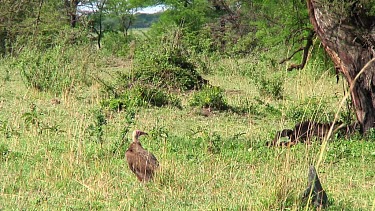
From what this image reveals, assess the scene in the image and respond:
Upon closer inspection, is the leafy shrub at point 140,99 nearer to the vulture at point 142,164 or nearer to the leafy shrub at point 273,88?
the leafy shrub at point 273,88

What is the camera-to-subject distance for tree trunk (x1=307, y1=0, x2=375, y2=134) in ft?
26.4

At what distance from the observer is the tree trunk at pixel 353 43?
805cm

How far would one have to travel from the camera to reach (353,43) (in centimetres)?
806

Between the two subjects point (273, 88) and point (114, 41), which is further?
point (114, 41)

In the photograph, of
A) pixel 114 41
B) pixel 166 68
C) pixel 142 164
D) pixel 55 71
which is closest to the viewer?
pixel 142 164

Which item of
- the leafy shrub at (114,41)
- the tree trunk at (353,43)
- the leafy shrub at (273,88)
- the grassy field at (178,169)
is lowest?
the leafy shrub at (114,41)

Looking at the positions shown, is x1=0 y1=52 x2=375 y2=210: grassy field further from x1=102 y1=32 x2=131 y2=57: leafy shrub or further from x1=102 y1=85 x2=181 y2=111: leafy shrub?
x1=102 y1=32 x2=131 y2=57: leafy shrub

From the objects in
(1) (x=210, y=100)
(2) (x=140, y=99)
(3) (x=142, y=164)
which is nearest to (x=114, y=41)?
(2) (x=140, y=99)

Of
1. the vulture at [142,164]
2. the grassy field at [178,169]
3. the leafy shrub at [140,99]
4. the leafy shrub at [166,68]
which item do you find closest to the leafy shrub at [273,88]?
the leafy shrub at [166,68]

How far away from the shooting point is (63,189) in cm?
589

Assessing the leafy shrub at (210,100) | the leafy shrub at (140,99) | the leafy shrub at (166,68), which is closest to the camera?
the leafy shrub at (140,99)

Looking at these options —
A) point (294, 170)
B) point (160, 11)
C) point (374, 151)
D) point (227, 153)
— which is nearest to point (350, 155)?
point (374, 151)

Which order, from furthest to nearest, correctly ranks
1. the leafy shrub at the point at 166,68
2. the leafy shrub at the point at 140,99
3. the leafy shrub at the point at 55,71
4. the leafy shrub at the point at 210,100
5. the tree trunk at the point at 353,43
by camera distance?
the leafy shrub at the point at 166,68
the leafy shrub at the point at 55,71
the leafy shrub at the point at 210,100
the leafy shrub at the point at 140,99
the tree trunk at the point at 353,43

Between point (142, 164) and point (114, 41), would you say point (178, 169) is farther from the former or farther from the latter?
point (114, 41)
